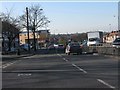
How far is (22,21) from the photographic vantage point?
95312mm

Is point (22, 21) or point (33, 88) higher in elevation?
point (22, 21)

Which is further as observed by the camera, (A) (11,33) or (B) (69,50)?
(A) (11,33)

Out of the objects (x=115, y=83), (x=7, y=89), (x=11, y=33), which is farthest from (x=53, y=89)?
(x=11, y=33)

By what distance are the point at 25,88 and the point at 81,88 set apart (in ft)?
6.91

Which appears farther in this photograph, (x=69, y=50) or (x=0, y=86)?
(x=69, y=50)

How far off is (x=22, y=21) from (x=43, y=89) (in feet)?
269

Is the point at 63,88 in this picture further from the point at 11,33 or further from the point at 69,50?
the point at 11,33

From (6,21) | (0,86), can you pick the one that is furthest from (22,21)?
(0,86)

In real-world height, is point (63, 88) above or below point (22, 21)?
below

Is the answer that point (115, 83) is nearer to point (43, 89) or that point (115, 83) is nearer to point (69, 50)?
point (43, 89)

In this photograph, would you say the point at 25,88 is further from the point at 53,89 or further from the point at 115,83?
the point at 115,83

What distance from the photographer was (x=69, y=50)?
55.2 meters

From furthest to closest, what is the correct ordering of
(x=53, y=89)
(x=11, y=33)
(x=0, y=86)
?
1. (x=11, y=33)
2. (x=0, y=86)
3. (x=53, y=89)

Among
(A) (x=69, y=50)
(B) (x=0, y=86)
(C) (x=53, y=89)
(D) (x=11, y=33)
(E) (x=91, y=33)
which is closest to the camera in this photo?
(C) (x=53, y=89)
